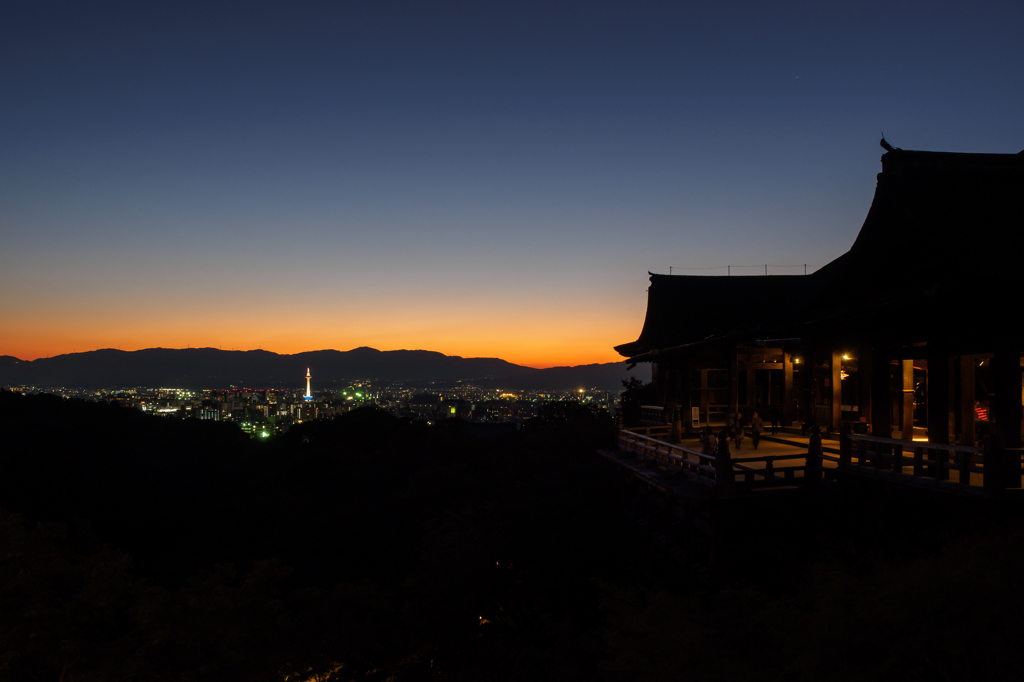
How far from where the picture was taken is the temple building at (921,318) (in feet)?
28.7

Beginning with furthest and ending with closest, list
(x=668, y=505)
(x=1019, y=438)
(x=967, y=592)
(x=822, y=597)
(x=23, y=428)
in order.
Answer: (x=23, y=428), (x=668, y=505), (x=1019, y=438), (x=822, y=597), (x=967, y=592)

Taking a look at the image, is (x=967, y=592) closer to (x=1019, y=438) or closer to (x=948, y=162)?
(x=1019, y=438)

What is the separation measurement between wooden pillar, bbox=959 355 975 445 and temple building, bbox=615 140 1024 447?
0.02 m

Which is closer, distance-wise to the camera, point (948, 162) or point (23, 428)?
point (948, 162)

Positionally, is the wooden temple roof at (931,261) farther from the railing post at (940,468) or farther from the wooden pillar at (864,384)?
the wooden pillar at (864,384)

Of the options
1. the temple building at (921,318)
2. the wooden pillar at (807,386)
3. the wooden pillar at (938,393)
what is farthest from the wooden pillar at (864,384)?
the wooden pillar at (938,393)

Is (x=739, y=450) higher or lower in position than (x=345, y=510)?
higher

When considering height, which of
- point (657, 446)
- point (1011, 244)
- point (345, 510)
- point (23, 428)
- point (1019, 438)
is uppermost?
point (1011, 244)

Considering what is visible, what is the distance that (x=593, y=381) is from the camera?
17638 centimetres

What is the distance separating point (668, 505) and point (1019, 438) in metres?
5.83

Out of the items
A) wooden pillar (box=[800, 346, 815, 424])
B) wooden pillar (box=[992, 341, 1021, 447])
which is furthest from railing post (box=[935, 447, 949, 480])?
wooden pillar (box=[800, 346, 815, 424])

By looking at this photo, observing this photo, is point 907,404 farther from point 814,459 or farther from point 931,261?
point 931,261

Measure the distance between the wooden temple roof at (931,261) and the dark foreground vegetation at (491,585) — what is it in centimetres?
317

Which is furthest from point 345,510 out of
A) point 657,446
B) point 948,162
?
point 948,162
